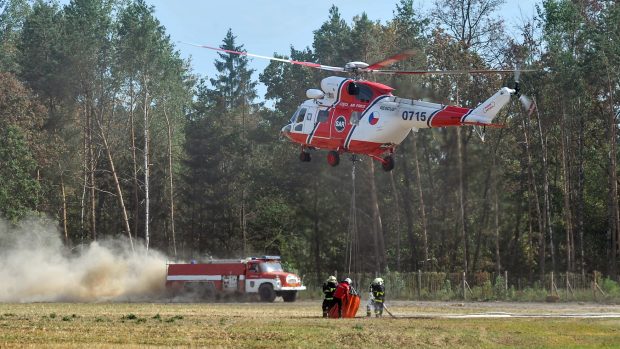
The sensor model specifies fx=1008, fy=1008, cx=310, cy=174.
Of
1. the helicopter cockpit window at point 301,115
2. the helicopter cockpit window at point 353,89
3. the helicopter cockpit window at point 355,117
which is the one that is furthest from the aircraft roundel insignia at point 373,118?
the helicopter cockpit window at point 301,115

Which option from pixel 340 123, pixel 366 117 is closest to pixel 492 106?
pixel 366 117

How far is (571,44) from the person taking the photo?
195ft

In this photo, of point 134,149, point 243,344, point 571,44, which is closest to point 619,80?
point 571,44

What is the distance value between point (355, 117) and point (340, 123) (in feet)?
2.47

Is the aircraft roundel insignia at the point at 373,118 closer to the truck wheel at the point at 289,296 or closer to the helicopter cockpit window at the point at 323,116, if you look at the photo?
the helicopter cockpit window at the point at 323,116

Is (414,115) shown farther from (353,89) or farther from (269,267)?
(269,267)

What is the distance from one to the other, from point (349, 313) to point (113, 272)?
76.6 ft

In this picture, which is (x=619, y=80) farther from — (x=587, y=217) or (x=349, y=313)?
(x=349, y=313)

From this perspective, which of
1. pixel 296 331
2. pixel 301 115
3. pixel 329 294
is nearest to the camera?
pixel 296 331

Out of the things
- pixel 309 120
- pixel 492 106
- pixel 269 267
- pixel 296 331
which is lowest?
pixel 296 331

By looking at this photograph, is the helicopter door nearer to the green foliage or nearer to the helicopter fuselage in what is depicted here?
the helicopter fuselage

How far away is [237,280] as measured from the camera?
46781 mm

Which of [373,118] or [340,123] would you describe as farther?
[340,123]

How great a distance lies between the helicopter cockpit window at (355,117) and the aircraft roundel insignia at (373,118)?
0.58m
